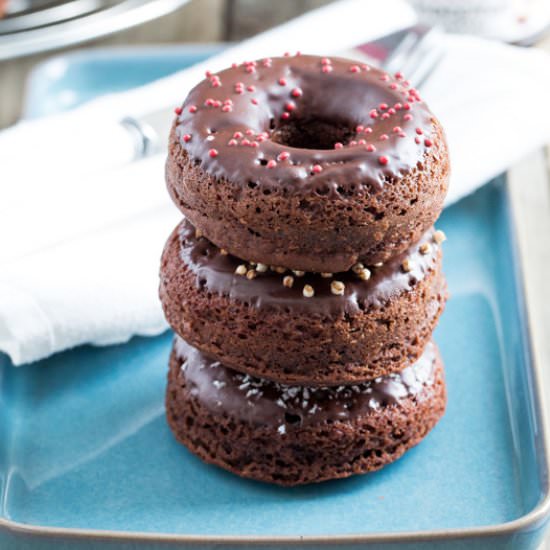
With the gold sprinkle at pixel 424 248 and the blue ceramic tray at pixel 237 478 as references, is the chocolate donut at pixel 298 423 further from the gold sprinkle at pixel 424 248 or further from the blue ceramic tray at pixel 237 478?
the gold sprinkle at pixel 424 248

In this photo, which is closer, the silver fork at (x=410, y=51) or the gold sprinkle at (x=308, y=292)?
the gold sprinkle at (x=308, y=292)

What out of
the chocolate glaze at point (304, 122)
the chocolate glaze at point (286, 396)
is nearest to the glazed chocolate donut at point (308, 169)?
the chocolate glaze at point (304, 122)

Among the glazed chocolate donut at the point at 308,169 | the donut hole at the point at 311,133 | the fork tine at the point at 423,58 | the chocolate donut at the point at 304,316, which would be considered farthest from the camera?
the fork tine at the point at 423,58

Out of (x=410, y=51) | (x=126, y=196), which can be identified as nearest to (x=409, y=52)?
(x=410, y=51)

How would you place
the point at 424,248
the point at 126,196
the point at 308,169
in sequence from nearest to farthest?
the point at 308,169 → the point at 424,248 → the point at 126,196

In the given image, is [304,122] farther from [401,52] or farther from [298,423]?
[401,52]

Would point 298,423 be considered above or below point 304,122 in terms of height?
below
